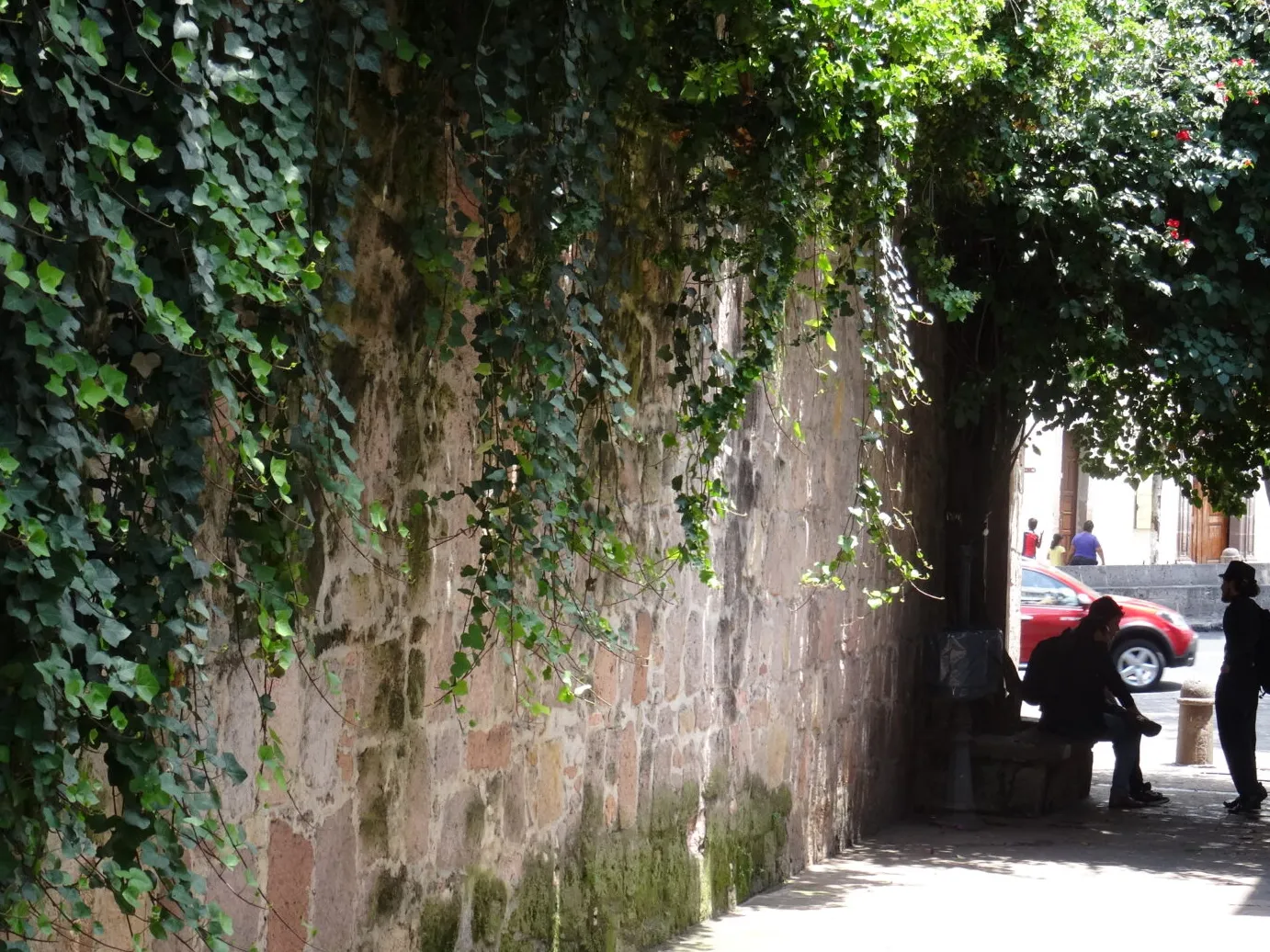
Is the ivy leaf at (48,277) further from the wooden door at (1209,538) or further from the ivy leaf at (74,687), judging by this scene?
the wooden door at (1209,538)

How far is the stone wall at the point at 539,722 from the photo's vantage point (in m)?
3.61

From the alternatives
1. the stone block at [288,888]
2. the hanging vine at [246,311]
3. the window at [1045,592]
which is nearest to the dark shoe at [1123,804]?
the hanging vine at [246,311]

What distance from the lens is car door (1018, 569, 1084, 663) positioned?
1838 centimetres

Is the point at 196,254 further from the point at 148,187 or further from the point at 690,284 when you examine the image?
the point at 690,284

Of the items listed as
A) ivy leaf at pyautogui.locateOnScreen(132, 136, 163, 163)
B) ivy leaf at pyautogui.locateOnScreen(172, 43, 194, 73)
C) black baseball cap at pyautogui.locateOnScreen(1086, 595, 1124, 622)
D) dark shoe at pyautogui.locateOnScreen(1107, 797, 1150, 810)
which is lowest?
dark shoe at pyautogui.locateOnScreen(1107, 797, 1150, 810)

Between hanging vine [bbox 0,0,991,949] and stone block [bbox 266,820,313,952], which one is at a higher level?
hanging vine [bbox 0,0,991,949]

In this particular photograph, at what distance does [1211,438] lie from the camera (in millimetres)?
10258

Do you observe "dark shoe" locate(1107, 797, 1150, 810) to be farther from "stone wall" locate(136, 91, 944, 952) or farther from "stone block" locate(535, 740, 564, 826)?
"stone block" locate(535, 740, 564, 826)

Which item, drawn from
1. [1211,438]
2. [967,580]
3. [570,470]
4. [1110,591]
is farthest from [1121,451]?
[1110,591]

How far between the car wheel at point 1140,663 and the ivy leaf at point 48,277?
55.9ft

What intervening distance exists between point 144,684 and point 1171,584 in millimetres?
26154

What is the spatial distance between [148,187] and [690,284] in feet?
10.3

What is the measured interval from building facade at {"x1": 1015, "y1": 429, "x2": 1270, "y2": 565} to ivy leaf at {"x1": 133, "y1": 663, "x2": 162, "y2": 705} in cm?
3190

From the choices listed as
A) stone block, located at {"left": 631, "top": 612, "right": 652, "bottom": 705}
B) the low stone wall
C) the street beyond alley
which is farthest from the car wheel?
stone block, located at {"left": 631, "top": 612, "right": 652, "bottom": 705}
